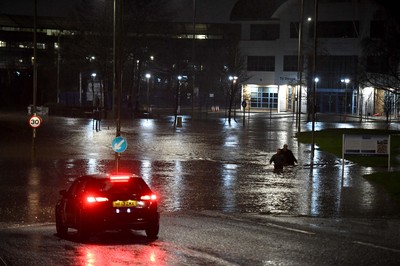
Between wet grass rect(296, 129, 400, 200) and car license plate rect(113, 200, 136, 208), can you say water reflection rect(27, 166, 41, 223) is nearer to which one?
car license plate rect(113, 200, 136, 208)

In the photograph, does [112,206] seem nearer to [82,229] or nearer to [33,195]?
[82,229]

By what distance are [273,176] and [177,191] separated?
578 centimetres

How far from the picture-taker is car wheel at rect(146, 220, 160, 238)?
1405 cm

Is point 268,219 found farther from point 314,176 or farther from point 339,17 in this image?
point 339,17

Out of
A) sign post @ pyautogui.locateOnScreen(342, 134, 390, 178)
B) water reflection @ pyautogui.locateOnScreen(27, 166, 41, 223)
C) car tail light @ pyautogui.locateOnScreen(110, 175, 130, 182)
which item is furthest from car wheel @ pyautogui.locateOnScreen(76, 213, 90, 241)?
sign post @ pyautogui.locateOnScreen(342, 134, 390, 178)

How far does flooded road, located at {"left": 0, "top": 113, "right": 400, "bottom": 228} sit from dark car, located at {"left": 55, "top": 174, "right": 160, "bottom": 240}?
3429 mm

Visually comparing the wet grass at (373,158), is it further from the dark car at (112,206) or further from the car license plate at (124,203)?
the car license plate at (124,203)

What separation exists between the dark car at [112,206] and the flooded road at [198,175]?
3.43 meters

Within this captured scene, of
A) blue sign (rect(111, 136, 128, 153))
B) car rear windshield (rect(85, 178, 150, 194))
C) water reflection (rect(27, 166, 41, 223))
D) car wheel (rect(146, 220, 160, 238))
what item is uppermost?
blue sign (rect(111, 136, 128, 153))

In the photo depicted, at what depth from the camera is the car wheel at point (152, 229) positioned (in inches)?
553

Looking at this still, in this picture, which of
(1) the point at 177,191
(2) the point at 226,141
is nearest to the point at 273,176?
(1) the point at 177,191

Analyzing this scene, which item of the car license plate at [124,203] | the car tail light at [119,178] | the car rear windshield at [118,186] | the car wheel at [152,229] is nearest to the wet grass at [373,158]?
the car wheel at [152,229]

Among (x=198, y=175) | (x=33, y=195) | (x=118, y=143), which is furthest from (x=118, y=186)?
(x=198, y=175)

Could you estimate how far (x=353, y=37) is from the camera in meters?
94.1
